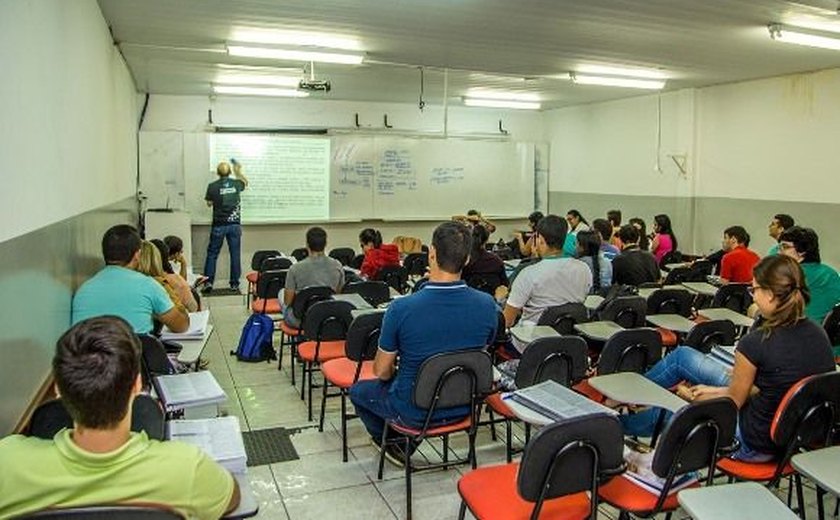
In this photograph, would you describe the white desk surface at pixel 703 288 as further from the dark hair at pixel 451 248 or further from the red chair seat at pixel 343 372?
the dark hair at pixel 451 248

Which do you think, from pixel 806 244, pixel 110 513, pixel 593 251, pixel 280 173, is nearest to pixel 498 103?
pixel 280 173

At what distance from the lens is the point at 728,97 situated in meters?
8.66

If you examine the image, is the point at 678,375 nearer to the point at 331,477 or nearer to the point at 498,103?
the point at 331,477

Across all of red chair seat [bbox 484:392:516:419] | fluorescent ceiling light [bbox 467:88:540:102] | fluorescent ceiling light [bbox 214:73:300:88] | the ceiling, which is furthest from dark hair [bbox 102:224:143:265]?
fluorescent ceiling light [bbox 467:88:540:102]

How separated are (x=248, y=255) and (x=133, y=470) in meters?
8.95

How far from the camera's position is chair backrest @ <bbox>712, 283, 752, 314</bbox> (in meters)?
5.09

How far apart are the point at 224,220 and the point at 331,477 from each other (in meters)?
6.47

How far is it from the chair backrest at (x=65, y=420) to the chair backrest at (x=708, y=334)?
9.44ft

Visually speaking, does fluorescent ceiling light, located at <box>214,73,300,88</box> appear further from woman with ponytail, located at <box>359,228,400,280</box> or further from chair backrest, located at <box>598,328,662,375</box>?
chair backrest, located at <box>598,328,662,375</box>

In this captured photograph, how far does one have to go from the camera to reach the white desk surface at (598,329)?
11.8 feet

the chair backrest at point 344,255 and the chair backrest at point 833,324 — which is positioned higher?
the chair backrest at point 344,255

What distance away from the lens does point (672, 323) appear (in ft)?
13.5

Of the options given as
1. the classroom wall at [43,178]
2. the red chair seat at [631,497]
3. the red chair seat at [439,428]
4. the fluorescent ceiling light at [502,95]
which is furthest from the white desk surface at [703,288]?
the fluorescent ceiling light at [502,95]

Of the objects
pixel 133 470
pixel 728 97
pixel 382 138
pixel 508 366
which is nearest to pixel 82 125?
pixel 508 366
